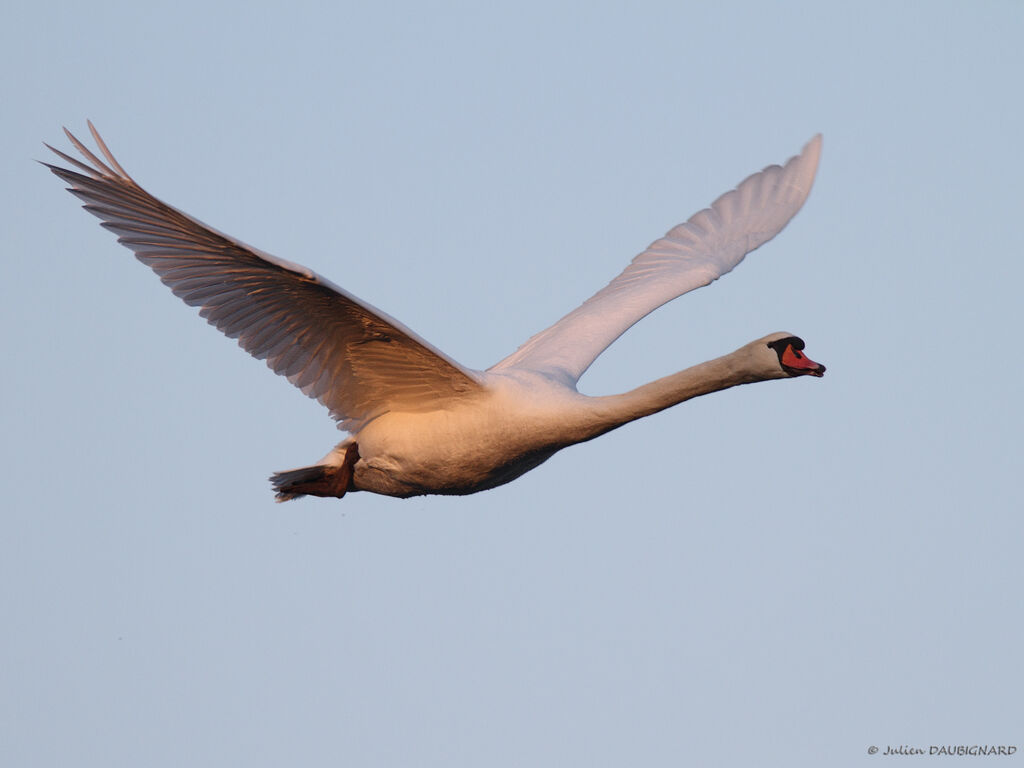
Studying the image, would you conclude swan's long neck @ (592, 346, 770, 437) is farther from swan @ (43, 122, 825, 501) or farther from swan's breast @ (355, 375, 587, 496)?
swan's breast @ (355, 375, 587, 496)

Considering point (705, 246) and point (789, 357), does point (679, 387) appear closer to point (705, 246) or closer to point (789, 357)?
point (789, 357)

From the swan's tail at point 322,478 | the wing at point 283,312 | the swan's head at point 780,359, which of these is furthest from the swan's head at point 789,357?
the swan's tail at point 322,478

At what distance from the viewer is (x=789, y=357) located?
32.6 feet

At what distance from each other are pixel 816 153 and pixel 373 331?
5.80 meters

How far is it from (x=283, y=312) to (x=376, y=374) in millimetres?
925

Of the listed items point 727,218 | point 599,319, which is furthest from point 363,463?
point 727,218

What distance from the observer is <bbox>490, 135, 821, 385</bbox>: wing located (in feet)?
44.8

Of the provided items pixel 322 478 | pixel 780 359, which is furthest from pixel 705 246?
pixel 322 478

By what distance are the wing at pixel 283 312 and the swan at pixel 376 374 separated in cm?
1

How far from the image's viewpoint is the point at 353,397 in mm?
11305

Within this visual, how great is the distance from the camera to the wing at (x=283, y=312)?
31.6 ft

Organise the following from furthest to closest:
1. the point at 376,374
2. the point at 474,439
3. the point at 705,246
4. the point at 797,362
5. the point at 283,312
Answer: the point at 705,246 < the point at 376,374 < the point at 474,439 < the point at 283,312 < the point at 797,362

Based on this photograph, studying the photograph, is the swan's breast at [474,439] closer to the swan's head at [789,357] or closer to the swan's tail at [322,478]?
the swan's tail at [322,478]

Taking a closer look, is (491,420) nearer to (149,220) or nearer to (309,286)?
(309,286)
